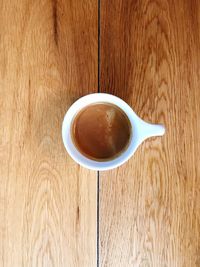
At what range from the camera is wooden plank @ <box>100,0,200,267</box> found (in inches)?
19.7

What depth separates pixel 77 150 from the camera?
0.48m

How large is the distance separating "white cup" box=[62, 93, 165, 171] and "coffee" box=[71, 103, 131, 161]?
2cm

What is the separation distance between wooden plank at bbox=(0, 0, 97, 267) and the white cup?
34 mm

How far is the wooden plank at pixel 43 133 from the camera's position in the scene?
1.64ft

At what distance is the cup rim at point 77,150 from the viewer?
457mm

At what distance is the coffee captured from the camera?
50 centimetres

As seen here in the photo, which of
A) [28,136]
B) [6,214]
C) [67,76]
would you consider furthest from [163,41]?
[6,214]

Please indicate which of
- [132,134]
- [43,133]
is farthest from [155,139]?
[43,133]

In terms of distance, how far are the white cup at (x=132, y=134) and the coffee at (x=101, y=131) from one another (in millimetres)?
18

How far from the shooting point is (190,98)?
523 millimetres

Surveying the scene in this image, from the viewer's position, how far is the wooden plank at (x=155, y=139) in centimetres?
50

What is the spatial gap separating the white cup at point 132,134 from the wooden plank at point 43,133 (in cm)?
3

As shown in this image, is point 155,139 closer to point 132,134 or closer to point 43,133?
point 132,134

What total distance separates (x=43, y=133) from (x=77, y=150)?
0.07m
